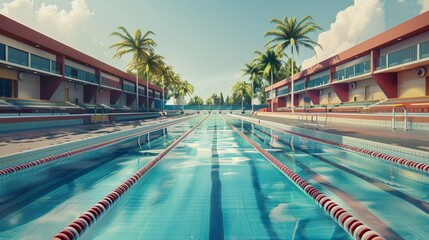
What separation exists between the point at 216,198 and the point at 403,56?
19.1 metres

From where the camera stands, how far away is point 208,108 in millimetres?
76812

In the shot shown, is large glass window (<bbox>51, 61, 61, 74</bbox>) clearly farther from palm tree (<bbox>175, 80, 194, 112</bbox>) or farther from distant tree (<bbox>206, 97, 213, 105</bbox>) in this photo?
distant tree (<bbox>206, 97, 213, 105</bbox>)

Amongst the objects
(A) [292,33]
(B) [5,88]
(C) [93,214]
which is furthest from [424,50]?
(B) [5,88]

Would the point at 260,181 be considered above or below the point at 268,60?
below

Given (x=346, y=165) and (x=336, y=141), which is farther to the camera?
(x=336, y=141)

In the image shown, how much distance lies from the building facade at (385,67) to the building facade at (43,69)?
2512cm

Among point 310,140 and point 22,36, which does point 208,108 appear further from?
point 310,140

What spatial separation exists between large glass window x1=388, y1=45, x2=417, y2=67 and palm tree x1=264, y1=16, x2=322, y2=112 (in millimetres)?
11021

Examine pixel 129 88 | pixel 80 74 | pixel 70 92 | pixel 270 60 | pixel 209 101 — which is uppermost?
pixel 270 60

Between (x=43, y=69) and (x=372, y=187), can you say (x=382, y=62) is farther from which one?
(x=43, y=69)

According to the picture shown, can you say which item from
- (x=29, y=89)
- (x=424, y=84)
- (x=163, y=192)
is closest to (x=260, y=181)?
(x=163, y=192)

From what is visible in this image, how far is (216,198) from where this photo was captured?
13.7ft

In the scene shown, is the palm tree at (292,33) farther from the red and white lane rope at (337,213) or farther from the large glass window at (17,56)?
the red and white lane rope at (337,213)

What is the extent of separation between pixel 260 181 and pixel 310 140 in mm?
5682
